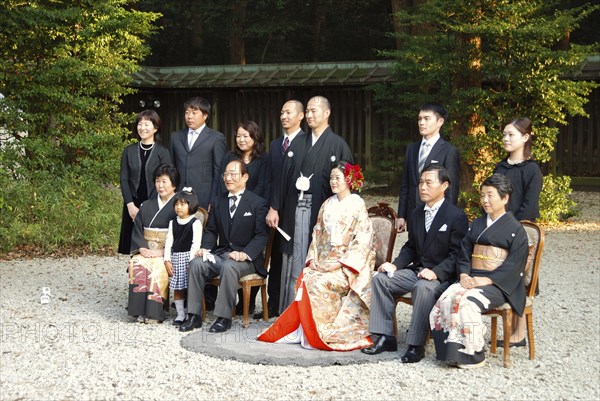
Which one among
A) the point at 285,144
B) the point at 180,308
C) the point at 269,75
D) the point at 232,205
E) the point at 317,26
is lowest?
the point at 180,308

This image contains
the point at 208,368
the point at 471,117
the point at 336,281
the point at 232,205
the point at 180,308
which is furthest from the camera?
the point at 471,117

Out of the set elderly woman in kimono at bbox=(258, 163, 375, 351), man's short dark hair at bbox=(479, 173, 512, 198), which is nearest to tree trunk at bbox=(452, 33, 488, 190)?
elderly woman in kimono at bbox=(258, 163, 375, 351)

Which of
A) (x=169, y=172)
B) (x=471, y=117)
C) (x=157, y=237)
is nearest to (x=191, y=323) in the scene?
(x=157, y=237)

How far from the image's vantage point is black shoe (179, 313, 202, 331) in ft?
19.5

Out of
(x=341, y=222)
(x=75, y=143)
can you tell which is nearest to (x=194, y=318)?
(x=341, y=222)

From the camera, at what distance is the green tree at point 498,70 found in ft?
36.1

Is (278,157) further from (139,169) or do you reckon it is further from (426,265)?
(426,265)

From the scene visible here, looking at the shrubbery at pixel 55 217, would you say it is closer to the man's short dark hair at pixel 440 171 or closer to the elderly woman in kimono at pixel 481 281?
the man's short dark hair at pixel 440 171

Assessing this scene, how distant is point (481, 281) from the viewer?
200 inches

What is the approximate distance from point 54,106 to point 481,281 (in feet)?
24.3

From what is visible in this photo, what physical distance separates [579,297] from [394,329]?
2.47m

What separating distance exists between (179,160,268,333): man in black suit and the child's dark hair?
18 cm

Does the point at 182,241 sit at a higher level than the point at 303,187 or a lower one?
lower

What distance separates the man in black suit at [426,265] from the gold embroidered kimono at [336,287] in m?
0.15
